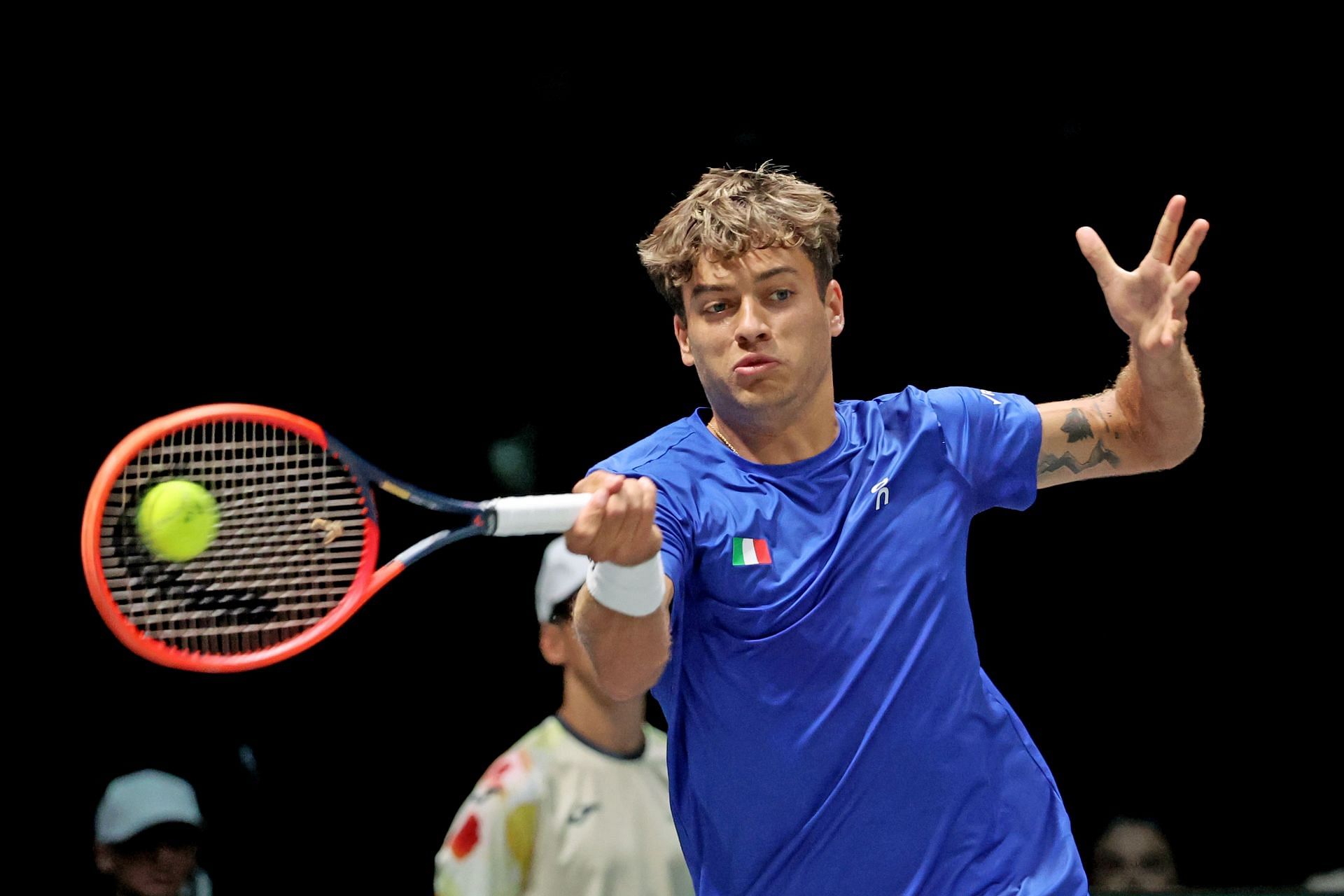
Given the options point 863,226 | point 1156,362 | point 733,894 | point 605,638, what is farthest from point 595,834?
point 863,226

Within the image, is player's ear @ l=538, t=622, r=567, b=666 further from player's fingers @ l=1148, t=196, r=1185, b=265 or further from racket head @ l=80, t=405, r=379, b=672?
player's fingers @ l=1148, t=196, r=1185, b=265

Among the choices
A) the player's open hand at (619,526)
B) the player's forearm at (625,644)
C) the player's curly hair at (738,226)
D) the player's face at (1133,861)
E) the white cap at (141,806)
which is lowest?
the player's face at (1133,861)

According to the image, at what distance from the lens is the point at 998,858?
2.31m

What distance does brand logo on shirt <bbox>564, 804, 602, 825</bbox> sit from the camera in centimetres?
349

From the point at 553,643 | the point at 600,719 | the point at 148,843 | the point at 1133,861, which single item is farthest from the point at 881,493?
the point at 1133,861

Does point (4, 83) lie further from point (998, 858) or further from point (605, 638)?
point (998, 858)

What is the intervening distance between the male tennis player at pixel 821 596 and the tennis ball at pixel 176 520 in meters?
0.54

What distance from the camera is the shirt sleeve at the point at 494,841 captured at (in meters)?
3.39

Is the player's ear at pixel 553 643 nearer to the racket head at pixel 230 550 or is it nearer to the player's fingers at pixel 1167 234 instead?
the racket head at pixel 230 550

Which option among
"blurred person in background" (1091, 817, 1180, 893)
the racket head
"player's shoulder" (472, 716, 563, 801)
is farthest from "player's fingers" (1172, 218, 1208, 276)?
"blurred person in background" (1091, 817, 1180, 893)

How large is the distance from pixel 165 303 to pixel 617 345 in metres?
1.37

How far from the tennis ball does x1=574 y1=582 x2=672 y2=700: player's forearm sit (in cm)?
54

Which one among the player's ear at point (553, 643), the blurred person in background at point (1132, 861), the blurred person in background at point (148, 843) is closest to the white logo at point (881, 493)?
the player's ear at point (553, 643)

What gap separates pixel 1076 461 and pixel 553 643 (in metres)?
1.59
